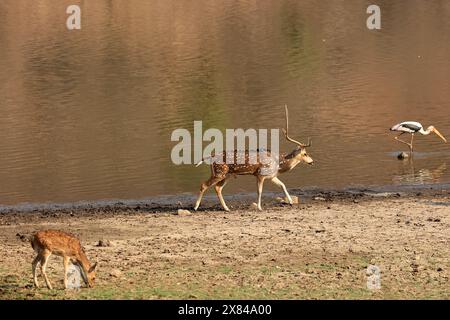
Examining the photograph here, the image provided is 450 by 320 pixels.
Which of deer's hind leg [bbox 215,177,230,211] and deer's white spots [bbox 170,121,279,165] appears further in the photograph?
deer's white spots [bbox 170,121,279,165]

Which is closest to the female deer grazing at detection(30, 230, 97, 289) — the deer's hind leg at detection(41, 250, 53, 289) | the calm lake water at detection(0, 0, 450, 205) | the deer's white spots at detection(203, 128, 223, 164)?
the deer's hind leg at detection(41, 250, 53, 289)

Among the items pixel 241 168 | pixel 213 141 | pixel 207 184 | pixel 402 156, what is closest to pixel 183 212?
pixel 207 184

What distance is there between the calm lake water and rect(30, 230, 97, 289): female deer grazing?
660 centimetres

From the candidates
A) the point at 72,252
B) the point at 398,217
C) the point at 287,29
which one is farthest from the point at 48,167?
the point at 287,29

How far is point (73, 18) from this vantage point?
1847 inches

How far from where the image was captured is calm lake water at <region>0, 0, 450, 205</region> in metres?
22.2

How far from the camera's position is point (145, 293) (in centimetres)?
1348

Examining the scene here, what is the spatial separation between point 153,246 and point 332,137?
9842 mm

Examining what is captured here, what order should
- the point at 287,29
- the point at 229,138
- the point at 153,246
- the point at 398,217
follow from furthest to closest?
the point at 287,29, the point at 229,138, the point at 398,217, the point at 153,246

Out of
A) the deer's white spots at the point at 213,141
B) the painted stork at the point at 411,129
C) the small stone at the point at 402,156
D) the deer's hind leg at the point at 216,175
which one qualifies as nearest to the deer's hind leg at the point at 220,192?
the deer's hind leg at the point at 216,175

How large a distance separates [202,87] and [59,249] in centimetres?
1956

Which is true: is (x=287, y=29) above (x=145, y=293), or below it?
above

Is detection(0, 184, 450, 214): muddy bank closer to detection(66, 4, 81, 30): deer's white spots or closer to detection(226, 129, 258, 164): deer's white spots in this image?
detection(226, 129, 258, 164): deer's white spots
